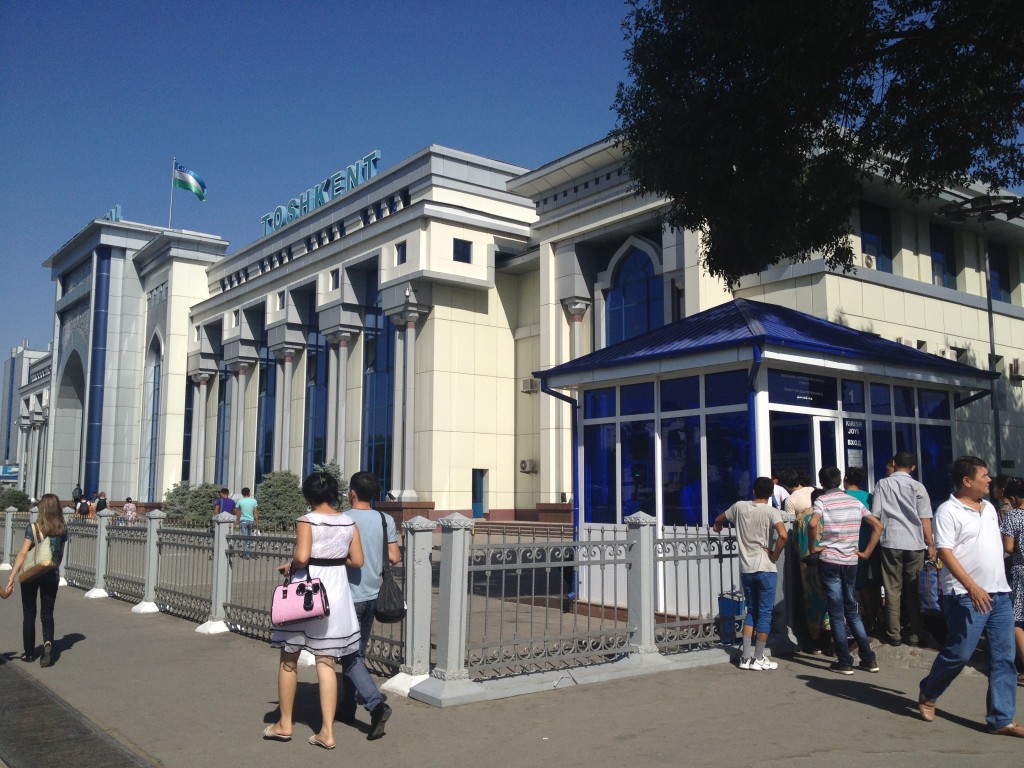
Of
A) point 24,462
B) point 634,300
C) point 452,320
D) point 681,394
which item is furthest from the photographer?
point 24,462

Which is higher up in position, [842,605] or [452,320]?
[452,320]

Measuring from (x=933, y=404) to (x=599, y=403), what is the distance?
4.91 m

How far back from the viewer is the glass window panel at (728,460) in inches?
408

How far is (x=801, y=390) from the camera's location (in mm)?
10680

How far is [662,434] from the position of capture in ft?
37.1

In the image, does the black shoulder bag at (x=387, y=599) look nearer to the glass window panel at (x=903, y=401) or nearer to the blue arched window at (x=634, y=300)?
the glass window panel at (x=903, y=401)

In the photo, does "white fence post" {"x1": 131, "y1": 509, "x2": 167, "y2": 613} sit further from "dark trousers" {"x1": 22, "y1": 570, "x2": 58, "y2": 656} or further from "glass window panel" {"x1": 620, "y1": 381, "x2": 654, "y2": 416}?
"glass window panel" {"x1": 620, "y1": 381, "x2": 654, "y2": 416}

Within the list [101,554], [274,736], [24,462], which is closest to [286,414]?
[101,554]

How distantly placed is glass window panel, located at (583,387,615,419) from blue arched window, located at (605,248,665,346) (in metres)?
13.2

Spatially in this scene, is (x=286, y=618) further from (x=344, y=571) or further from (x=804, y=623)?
(x=804, y=623)

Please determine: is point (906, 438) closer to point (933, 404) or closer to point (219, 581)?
point (933, 404)

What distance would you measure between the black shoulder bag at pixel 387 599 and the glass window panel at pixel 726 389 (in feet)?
17.8

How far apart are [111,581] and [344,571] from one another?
10.8 m

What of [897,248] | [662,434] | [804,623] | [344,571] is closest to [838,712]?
[804,623]
